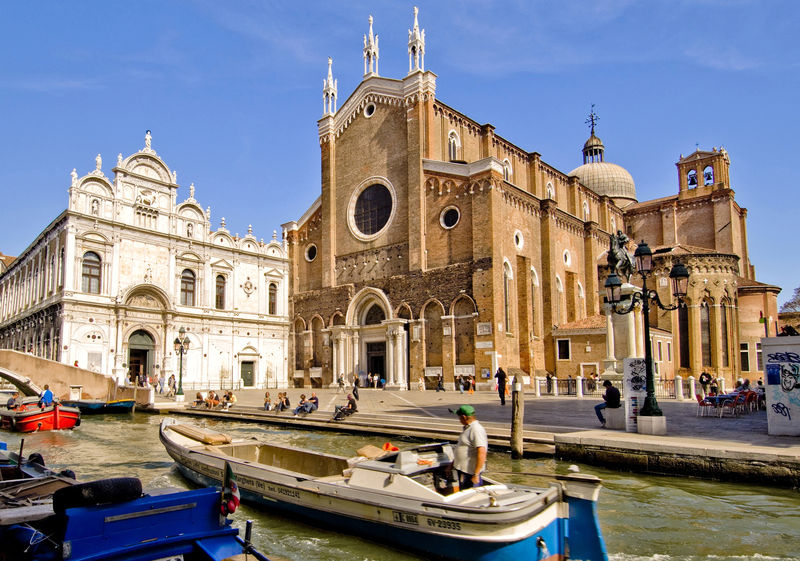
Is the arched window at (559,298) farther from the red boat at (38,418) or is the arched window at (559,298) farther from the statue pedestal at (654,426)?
the red boat at (38,418)

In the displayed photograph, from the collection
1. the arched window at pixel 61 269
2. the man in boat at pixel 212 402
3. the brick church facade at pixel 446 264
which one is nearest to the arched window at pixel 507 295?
the brick church facade at pixel 446 264

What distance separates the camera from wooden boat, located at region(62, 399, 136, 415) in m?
25.2

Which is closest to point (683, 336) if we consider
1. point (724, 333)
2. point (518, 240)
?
point (724, 333)

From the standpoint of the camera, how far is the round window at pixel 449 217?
30375mm

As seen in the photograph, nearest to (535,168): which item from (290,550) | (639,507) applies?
(639,507)

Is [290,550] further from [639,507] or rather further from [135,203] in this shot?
[135,203]

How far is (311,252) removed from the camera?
125 ft

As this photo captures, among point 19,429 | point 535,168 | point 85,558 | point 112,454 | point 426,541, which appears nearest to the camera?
point 85,558

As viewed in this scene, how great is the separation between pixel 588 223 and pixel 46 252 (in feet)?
112

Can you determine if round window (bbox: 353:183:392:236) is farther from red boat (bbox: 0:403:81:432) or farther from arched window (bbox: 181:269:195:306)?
red boat (bbox: 0:403:81:432)

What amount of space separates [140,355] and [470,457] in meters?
31.9

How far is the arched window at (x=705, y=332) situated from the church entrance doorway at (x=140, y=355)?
32989 millimetres

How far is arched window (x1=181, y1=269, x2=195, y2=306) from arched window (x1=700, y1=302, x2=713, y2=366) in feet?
104

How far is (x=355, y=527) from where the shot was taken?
7.72m
